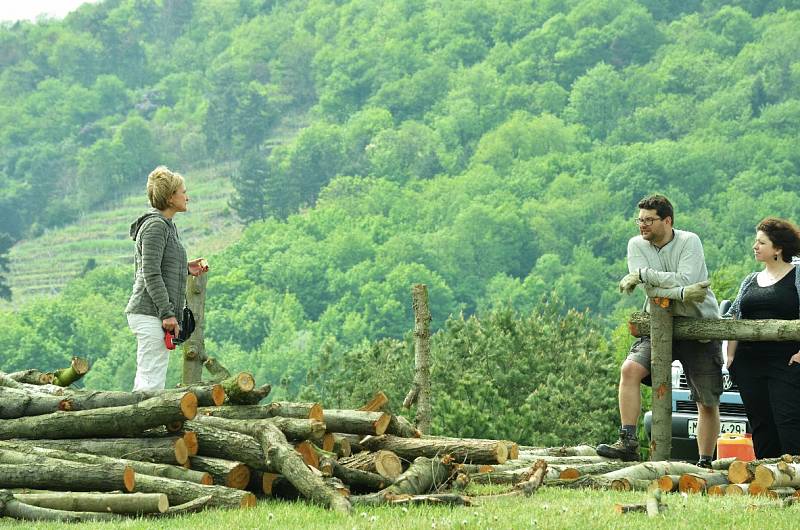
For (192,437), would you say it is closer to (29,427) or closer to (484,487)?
(29,427)

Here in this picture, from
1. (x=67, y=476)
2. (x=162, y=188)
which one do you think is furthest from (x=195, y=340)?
(x=67, y=476)

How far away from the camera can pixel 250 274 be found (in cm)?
14100

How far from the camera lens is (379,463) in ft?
26.7

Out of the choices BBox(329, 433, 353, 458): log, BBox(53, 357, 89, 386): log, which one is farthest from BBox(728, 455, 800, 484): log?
BBox(53, 357, 89, 386): log

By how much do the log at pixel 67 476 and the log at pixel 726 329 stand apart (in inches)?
155

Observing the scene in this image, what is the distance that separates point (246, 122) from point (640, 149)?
6047 centimetres

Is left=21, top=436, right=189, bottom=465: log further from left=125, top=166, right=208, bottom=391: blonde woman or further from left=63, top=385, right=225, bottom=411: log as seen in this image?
left=125, top=166, right=208, bottom=391: blonde woman

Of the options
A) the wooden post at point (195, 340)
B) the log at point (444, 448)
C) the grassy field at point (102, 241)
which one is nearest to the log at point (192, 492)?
the log at point (444, 448)

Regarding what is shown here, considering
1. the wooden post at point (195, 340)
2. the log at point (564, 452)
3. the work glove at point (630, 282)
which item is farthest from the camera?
the wooden post at point (195, 340)

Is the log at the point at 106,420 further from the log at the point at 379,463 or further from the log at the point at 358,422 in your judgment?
the log at the point at 358,422

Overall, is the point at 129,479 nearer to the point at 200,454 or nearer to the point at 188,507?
the point at 188,507

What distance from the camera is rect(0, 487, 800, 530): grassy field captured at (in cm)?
668

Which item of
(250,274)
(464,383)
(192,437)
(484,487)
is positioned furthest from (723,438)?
(250,274)

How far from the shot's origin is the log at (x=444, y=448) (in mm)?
8430
